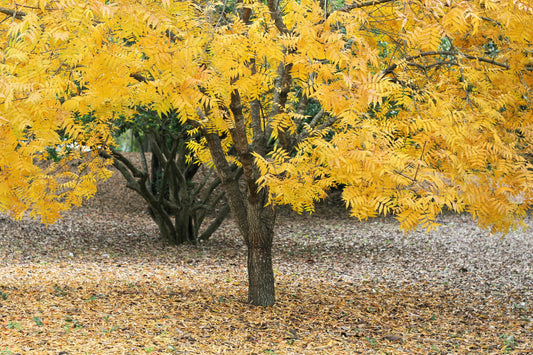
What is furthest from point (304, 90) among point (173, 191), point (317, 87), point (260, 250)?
point (173, 191)

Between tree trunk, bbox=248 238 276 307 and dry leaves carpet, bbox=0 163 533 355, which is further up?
tree trunk, bbox=248 238 276 307

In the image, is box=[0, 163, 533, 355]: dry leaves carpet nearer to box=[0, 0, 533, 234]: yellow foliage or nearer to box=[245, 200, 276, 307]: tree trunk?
box=[245, 200, 276, 307]: tree trunk

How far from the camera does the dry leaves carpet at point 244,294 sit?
5.28 meters

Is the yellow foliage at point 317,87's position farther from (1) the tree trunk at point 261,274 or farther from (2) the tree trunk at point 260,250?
(1) the tree trunk at point 261,274

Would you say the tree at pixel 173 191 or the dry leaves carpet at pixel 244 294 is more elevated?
the tree at pixel 173 191

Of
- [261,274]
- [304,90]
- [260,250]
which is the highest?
[304,90]

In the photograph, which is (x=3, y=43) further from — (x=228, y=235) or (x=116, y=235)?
(x=228, y=235)

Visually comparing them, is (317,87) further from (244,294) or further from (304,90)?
(244,294)

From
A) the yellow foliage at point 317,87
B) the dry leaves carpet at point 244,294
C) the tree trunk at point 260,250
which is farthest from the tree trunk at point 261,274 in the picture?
the yellow foliage at point 317,87

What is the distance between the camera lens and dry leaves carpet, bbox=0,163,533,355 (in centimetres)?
528

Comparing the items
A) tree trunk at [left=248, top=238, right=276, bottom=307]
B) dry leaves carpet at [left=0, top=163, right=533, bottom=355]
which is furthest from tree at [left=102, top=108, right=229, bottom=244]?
tree trunk at [left=248, top=238, right=276, bottom=307]

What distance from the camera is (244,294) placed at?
7219mm

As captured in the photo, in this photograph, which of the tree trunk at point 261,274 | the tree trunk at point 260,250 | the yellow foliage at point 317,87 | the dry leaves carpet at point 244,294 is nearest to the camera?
the yellow foliage at point 317,87

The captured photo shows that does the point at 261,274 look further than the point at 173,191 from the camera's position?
No
